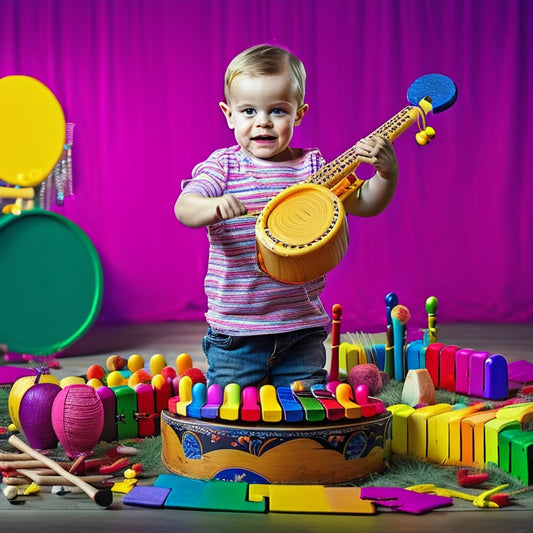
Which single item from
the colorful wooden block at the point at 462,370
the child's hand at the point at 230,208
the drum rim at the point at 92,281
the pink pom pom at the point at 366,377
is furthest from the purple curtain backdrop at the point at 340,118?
the child's hand at the point at 230,208

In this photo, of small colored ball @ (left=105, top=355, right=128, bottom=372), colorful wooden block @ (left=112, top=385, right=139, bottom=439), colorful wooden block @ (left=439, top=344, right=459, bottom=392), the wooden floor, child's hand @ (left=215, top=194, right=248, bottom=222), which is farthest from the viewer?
small colored ball @ (left=105, top=355, right=128, bottom=372)

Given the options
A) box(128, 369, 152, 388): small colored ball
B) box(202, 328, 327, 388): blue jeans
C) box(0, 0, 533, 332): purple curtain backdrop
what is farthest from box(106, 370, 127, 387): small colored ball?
box(0, 0, 533, 332): purple curtain backdrop

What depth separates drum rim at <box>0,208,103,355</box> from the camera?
6.62 ft

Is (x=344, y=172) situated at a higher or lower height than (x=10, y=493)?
higher

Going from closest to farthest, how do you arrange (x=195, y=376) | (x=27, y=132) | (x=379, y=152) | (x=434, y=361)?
(x=379, y=152)
(x=195, y=376)
(x=434, y=361)
(x=27, y=132)

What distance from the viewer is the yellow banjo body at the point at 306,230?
1134 millimetres

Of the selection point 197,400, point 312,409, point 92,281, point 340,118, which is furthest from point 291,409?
point 340,118

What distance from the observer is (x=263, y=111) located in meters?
1.32

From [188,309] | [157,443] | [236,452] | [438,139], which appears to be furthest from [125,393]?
[438,139]

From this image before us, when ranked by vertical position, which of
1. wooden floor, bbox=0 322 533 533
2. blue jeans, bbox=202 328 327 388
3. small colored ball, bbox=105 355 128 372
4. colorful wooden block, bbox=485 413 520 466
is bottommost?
wooden floor, bbox=0 322 533 533

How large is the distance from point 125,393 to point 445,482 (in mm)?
555

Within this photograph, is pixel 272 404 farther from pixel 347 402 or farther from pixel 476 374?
pixel 476 374

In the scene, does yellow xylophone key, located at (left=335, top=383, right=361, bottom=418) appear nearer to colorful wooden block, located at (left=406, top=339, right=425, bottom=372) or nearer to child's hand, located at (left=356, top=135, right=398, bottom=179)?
child's hand, located at (left=356, top=135, right=398, bottom=179)

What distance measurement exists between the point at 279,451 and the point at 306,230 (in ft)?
1.01
